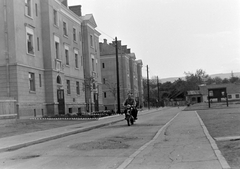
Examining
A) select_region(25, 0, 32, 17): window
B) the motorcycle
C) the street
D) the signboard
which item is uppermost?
select_region(25, 0, 32, 17): window

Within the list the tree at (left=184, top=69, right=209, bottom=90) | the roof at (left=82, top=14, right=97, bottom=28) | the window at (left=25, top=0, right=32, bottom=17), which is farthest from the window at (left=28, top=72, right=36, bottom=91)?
the tree at (left=184, top=69, right=209, bottom=90)

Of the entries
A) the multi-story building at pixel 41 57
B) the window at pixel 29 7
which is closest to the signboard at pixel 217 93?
the multi-story building at pixel 41 57

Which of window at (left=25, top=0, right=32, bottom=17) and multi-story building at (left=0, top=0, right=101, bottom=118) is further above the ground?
window at (left=25, top=0, right=32, bottom=17)

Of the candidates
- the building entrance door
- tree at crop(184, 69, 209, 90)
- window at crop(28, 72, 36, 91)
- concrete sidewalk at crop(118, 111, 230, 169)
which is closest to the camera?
concrete sidewalk at crop(118, 111, 230, 169)

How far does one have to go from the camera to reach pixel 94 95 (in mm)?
45406

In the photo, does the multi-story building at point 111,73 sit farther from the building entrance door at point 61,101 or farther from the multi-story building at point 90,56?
the building entrance door at point 61,101

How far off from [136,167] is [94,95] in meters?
38.8

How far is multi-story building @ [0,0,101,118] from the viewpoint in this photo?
26094mm

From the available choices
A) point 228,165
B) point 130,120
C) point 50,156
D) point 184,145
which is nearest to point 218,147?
point 184,145

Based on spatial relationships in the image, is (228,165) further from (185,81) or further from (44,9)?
(185,81)

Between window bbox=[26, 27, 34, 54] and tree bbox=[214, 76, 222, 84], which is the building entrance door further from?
tree bbox=[214, 76, 222, 84]

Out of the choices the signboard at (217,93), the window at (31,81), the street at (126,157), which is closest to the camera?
the street at (126,157)

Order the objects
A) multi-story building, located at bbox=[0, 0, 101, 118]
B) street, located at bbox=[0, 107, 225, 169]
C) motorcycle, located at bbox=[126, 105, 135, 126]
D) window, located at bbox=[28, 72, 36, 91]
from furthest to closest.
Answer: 1. window, located at bbox=[28, 72, 36, 91]
2. multi-story building, located at bbox=[0, 0, 101, 118]
3. motorcycle, located at bbox=[126, 105, 135, 126]
4. street, located at bbox=[0, 107, 225, 169]

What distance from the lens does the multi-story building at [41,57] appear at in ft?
85.6
